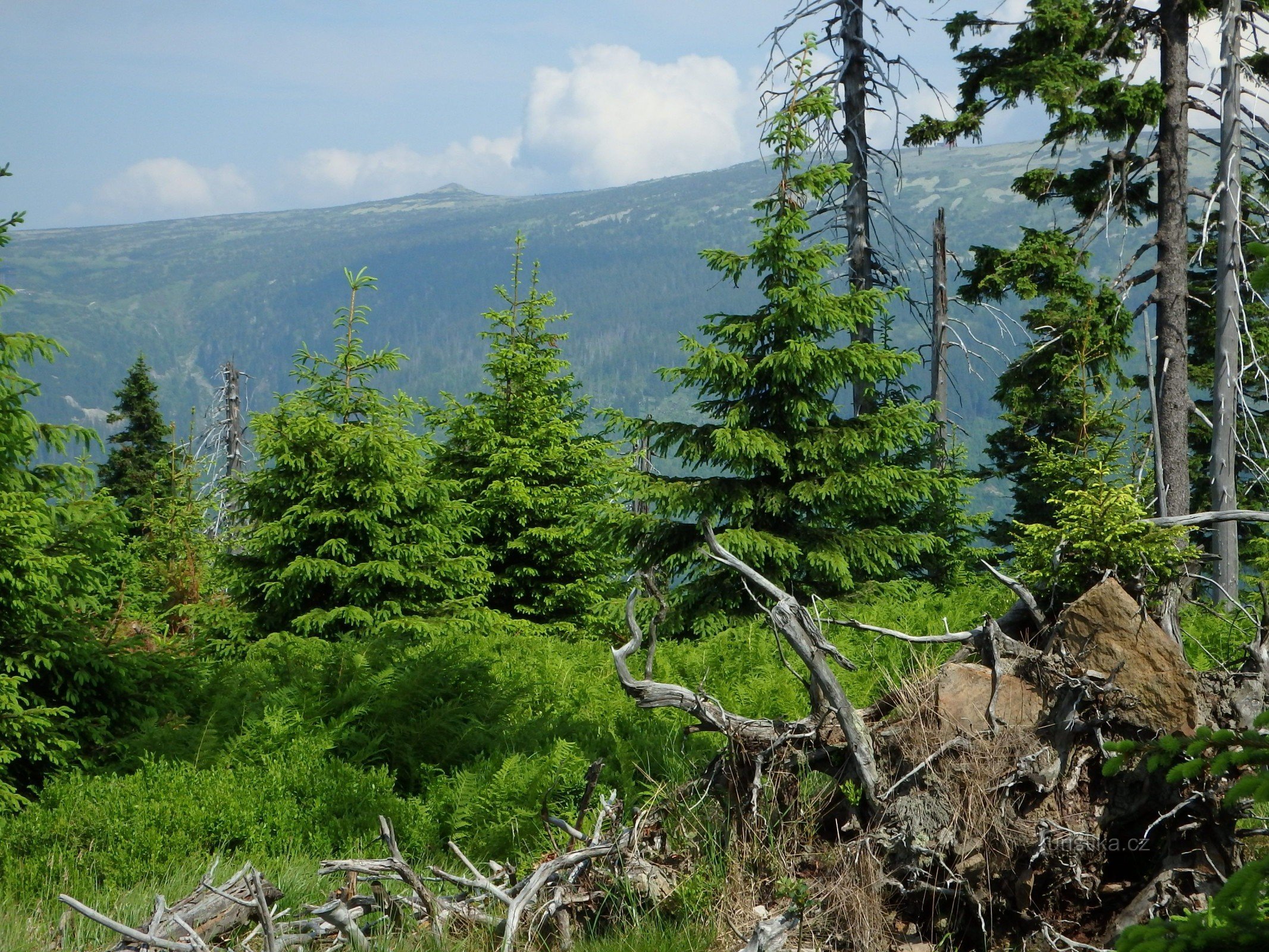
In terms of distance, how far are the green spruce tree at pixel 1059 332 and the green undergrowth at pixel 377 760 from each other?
4.90m

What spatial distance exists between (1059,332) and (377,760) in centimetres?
1169

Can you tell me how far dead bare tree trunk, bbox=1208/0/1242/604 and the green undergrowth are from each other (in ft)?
17.2

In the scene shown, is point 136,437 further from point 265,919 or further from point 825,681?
point 825,681

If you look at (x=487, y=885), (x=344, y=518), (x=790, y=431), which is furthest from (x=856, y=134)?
(x=487, y=885)

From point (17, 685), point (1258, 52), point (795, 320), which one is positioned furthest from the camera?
point (1258, 52)

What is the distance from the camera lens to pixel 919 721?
4.75 m

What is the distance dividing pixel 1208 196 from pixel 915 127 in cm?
526

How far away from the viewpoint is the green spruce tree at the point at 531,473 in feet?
51.2

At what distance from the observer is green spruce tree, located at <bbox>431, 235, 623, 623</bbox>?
614 inches

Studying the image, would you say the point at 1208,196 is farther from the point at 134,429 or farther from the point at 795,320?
the point at 134,429

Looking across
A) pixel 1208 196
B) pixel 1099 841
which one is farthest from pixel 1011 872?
pixel 1208 196

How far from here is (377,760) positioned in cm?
770

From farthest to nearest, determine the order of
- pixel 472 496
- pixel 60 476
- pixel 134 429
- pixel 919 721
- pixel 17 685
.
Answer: pixel 134 429, pixel 472 496, pixel 60 476, pixel 17 685, pixel 919 721

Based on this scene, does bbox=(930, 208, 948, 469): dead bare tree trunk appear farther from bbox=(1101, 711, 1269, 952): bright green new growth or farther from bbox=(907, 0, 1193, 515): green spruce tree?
bbox=(1101, 711, 1269, 952): bright green new growth
